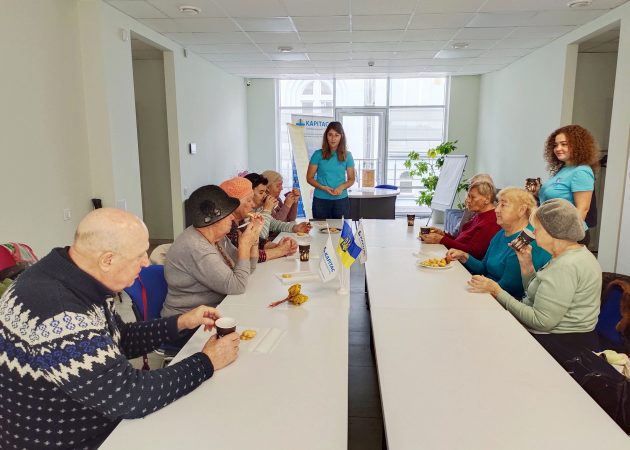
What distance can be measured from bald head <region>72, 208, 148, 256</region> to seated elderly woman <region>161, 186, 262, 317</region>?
2.80ft

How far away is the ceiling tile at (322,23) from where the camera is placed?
469 cm

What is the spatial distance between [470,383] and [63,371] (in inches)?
45.2

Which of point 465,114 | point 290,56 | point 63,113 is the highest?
point 290,56

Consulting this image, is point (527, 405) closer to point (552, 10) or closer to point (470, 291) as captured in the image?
point (470, 291)

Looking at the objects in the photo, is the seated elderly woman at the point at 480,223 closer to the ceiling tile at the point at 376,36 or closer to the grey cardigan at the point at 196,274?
the grey cardigan at the point at 196,274

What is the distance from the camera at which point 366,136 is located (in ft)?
32.8

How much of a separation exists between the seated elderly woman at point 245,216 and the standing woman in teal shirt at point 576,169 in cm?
197

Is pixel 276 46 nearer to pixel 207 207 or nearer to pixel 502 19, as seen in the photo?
pixel 502 19

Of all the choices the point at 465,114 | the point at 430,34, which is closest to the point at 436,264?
the point at 430,34

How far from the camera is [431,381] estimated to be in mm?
1452

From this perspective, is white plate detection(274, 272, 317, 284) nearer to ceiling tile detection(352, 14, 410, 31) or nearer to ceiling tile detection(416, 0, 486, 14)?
ceiling tile detection(416, 0, 486, 14)

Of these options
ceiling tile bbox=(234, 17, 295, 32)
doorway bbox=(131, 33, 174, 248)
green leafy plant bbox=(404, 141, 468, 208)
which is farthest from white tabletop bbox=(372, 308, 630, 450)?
green leafy plant bbox=(404, 141, 468, 208)

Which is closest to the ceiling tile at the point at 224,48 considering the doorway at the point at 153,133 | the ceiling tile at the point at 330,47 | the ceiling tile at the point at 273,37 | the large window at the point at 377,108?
the ceiling tile at the point at 273,37

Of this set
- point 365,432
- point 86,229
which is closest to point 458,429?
point 86,229
